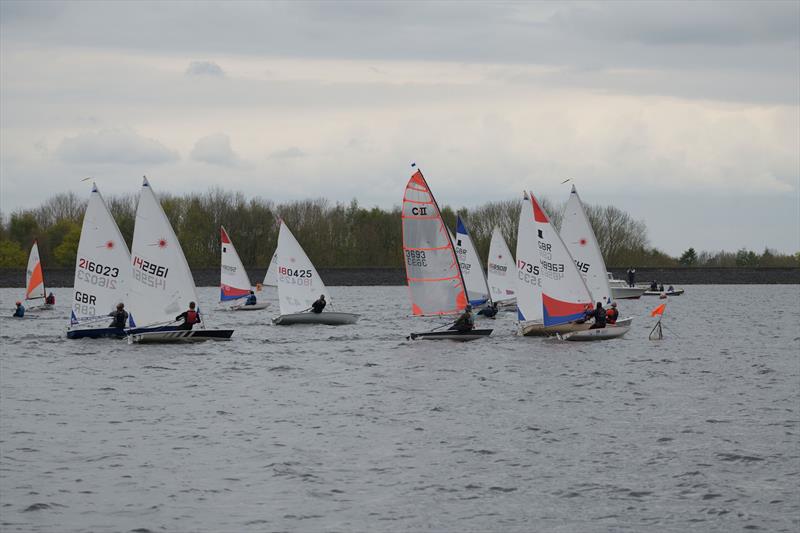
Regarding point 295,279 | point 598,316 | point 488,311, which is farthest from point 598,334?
point 295,279

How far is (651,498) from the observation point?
54.5 feet

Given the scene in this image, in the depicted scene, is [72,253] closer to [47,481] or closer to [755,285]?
[755,285]

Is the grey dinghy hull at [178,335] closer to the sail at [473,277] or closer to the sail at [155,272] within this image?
the sail at [155,272]

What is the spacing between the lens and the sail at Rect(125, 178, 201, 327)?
3653 cm

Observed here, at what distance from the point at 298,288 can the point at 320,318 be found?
1.52 m

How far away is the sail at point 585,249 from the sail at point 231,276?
22.7 m

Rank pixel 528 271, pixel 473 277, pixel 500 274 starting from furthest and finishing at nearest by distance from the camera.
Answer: pixel 500 274, pixel 473 277, pixel 528 271

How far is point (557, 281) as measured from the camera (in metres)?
37.9

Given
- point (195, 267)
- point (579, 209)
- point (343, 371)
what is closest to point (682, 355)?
point (579, 209)

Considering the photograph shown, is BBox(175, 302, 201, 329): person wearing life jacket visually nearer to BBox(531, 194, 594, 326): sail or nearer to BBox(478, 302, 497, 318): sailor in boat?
BBox(531, 194, 594, 326): sail

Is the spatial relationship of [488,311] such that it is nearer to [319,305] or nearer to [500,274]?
[319,305]

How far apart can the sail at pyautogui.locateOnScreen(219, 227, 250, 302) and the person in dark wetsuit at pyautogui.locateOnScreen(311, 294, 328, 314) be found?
647 inches

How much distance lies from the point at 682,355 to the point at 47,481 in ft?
83.4

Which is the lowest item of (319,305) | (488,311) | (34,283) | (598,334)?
(598,334)
